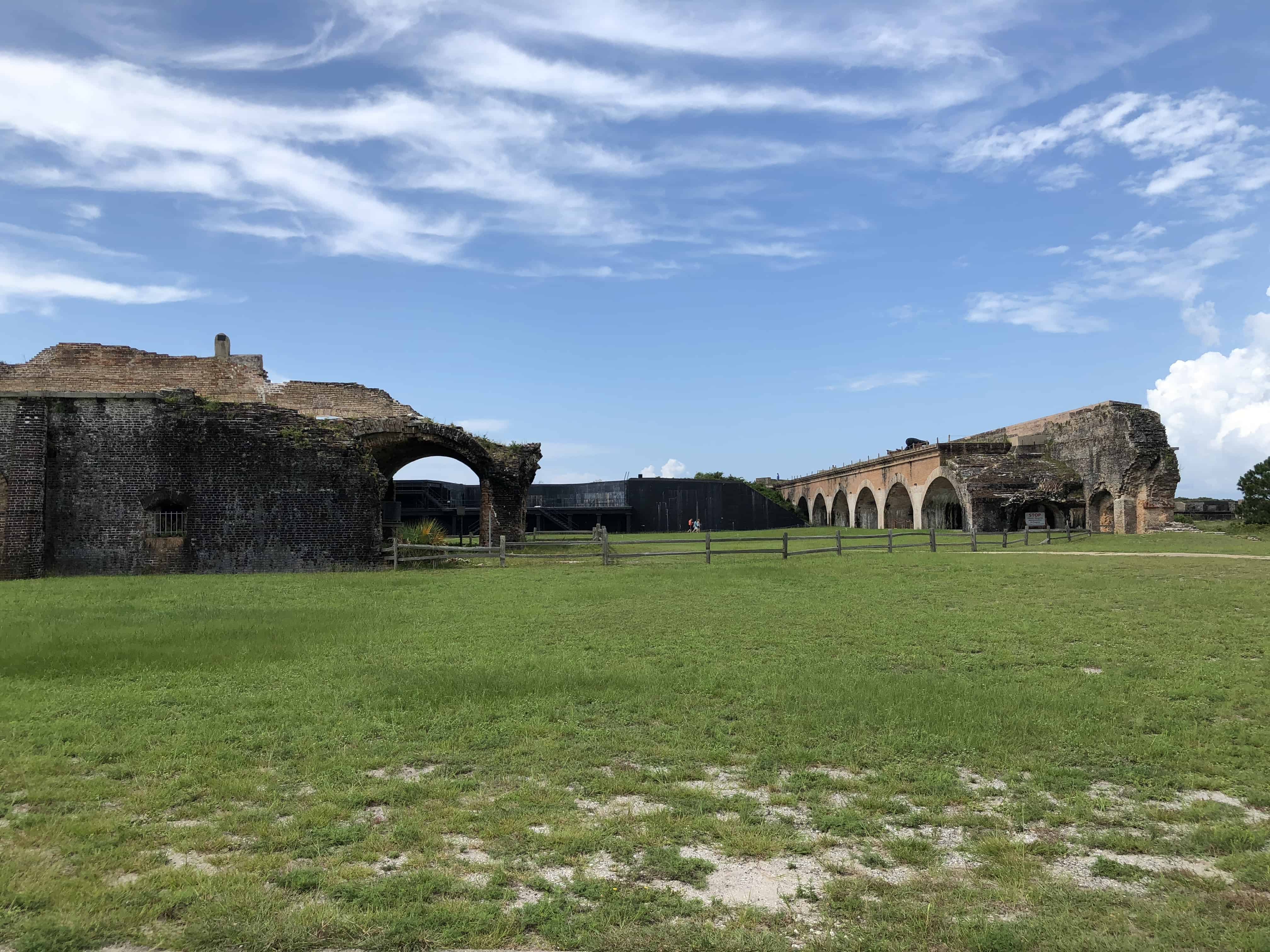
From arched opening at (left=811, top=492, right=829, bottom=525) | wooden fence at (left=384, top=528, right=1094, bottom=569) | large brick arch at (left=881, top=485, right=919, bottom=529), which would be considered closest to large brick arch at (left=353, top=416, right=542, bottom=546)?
wooden fence at (left=384, top=528, right=1094, bottom=569)

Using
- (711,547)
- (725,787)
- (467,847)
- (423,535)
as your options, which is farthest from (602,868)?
(423,535)

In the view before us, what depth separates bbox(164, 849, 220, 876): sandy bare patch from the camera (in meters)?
3.82

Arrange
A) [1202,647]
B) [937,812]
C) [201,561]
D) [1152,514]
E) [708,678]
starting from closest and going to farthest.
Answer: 1. [937,812]
2. [708,678]
3. [1202,647]
4. [201,561]
5. [1152,514]

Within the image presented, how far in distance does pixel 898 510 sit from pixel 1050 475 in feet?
34.5

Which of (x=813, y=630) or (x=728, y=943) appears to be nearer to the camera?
(x=728, y=943)

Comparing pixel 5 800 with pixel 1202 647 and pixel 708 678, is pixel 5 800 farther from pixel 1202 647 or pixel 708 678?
pixel 1202 647

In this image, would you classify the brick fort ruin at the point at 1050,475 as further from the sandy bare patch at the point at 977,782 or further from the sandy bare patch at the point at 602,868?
the sandy bare patch at the point at 602,868

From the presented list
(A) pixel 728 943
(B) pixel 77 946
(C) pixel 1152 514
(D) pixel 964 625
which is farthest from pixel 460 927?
(C) pixel 1152 514

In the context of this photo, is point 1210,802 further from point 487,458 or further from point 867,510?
point 867,510

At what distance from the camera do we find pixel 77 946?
10.5 feet

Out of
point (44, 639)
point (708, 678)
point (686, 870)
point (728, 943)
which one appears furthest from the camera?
point (44, 639)

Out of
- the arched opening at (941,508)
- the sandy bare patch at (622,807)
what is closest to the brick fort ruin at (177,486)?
the sandy bare patch at (622,807)

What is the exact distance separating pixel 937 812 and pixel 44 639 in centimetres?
990

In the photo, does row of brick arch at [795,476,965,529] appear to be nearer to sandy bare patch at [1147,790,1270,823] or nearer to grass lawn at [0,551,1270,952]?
grass lawn at [0,551,1270,952]
